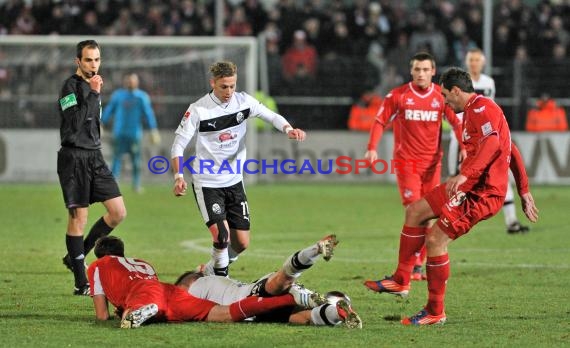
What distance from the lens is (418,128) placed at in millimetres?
11531

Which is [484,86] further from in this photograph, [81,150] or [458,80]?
[81,150]

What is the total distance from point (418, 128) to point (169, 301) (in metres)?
4.22

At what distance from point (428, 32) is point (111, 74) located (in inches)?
315

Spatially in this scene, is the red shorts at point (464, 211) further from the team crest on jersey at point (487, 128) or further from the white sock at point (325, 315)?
the white sock at point (325, 315)

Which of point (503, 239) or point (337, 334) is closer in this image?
point (337, 334)

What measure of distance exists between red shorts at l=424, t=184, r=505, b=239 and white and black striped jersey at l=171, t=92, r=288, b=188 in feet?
6.67

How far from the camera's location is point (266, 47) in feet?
89.5

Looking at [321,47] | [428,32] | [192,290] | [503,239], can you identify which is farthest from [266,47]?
[192,290]

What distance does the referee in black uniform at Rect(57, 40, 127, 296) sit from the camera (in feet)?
33.1

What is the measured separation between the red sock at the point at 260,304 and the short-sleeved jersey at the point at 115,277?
0.75 meters

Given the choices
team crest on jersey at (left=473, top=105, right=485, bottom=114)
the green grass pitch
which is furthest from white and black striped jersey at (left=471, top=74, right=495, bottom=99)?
team crest on jersey at (left=473, top=105, right=485, bottom=114)

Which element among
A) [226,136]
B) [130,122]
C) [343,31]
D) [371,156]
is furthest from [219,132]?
[343,31]

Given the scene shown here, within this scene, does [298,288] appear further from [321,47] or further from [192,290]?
[321,47]

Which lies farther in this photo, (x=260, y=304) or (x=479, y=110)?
(x=479, y=110)
